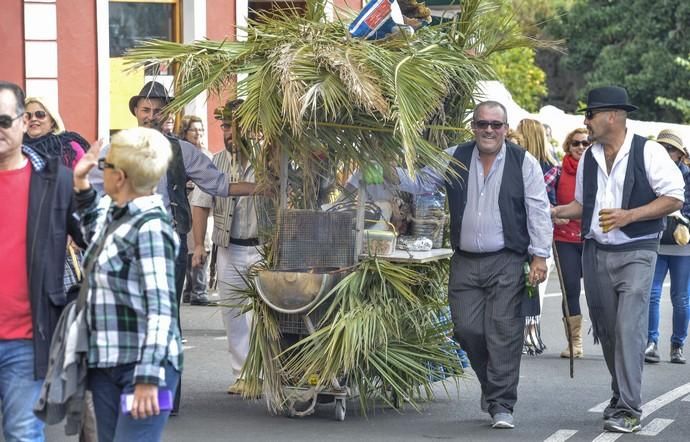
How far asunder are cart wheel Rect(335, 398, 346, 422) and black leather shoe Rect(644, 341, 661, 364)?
3377mm

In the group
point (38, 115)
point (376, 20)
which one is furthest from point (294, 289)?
point (38, 115)

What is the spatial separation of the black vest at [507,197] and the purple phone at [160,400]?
3474mm

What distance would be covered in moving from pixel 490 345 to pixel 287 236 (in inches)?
52.4

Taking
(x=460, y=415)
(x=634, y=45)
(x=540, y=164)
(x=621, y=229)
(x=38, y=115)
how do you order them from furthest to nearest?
(x=634, y=45) < (x=540, y=164) < (x=38, y=115) < (x=460, y=415) < (x=621, y=229)

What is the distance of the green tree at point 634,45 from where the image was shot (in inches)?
1158

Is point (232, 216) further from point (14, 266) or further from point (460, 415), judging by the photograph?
point (14, 266)

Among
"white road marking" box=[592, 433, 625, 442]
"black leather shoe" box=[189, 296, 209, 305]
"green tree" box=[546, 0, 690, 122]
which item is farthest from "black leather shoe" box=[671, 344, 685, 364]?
"green tree" box=[546, 0, 690, 122]

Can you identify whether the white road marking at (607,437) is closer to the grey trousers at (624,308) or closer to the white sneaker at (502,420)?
the grey trousers at (624,308)

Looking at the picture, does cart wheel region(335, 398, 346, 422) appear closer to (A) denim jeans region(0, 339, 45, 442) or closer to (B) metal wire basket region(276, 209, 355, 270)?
(B) metal wire basket region(276, 209, 355, 270)

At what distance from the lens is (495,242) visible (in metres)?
7.89

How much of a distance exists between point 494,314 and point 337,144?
133cm

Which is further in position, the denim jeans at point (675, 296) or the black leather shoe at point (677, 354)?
the denim jeans at point (675, 296)

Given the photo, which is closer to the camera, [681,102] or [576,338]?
[576,338]

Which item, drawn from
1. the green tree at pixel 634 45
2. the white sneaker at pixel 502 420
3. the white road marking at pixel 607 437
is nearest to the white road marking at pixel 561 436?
the white road marking at pixel 607 437
